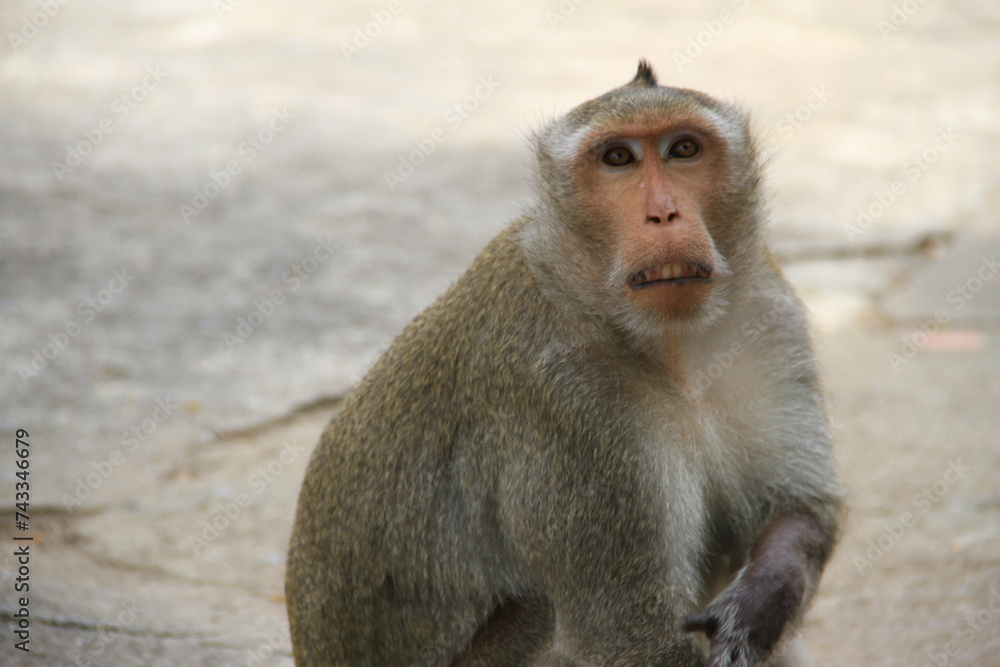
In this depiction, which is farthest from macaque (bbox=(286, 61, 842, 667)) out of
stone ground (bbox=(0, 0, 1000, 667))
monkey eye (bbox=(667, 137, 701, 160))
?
stone ground (bbox=(0, 0, 1000, 667))

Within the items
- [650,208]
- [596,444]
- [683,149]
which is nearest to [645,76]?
[683,149]

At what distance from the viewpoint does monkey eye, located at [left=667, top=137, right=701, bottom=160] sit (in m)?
3.45

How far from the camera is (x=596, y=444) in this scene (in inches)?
134

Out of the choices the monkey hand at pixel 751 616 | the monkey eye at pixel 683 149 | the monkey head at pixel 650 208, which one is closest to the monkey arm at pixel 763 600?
the monkey hand at pixel 751 616

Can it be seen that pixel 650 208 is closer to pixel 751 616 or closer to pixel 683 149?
pixel 683 149

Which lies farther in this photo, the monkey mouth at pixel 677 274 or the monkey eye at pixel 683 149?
the monkey eye at pixel 683 149

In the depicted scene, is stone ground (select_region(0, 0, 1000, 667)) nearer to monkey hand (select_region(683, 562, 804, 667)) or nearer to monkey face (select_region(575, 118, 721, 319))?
monkey face (select_region(575, 118, 721, 319))

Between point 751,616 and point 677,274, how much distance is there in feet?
3.22

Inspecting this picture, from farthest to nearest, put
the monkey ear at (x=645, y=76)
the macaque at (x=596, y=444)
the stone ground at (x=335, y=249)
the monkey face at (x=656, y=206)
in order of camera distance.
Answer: the stone ground at (x=335, y=249) → the monkey ear at (x=645, y=76) → the macaque at (x=596, y=444) → the monkey face at (x=656, y=206)

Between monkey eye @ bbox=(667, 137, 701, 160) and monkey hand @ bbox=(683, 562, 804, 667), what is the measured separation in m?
1.21

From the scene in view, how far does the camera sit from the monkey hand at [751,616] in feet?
10.8

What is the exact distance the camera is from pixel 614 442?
134 inches

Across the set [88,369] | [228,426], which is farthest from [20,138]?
[228,426]

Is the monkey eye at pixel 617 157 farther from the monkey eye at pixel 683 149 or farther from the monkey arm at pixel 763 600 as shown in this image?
the monkey arm at pixel 763 600
